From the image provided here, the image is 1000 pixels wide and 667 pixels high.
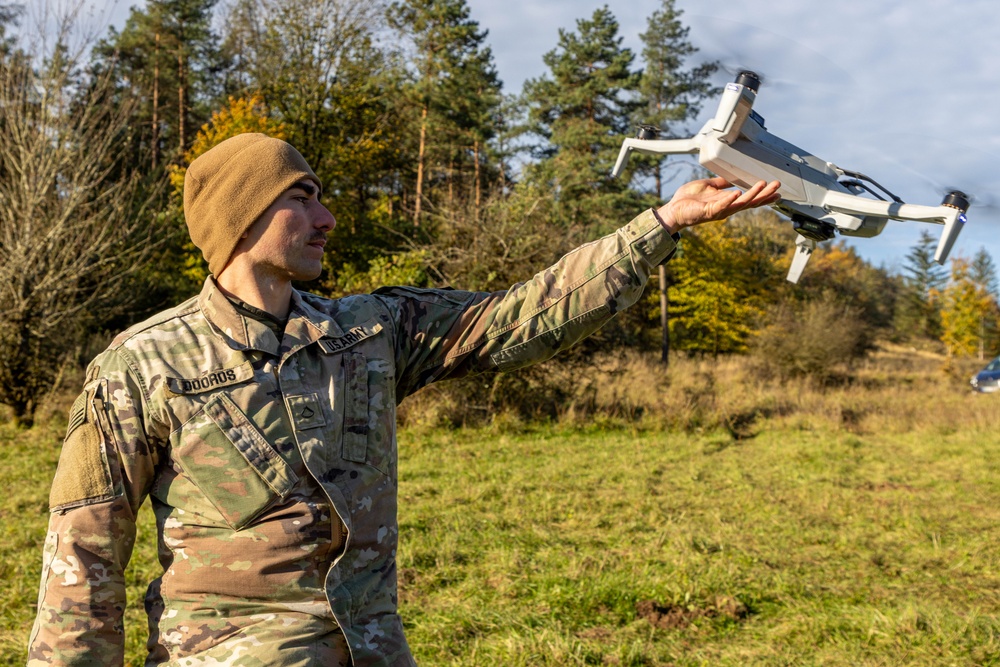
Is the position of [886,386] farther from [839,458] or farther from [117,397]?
[117,397]

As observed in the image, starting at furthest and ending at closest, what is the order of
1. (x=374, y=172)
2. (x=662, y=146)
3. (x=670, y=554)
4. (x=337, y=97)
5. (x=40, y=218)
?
(x=374, y=172)
(x=337, y=97)
(x=40, y=218)
(x=670, y=554)
(x=662, y=146)

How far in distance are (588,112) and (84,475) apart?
28834 millimetres

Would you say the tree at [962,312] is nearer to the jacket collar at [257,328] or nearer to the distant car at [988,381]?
the distant car at [988,381]

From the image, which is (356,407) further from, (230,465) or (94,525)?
(94,525)

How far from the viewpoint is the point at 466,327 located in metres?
2.31

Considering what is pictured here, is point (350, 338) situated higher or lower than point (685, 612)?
higher

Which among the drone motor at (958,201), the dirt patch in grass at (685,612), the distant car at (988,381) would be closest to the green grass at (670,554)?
the dirt patch in grass at (685,612)

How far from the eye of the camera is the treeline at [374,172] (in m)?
11.4

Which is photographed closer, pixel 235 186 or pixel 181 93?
pixel 235 186

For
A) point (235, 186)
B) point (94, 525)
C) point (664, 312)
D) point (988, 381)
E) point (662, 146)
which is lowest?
Answer: point (94, 525)

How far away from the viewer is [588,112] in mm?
29141

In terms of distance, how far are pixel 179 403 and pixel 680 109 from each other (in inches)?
1052

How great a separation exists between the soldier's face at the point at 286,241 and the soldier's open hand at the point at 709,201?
35.4 inches

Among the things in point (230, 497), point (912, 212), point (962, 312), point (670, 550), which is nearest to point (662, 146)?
point (912, 212)
